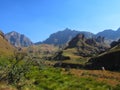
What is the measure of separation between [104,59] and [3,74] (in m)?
68.2

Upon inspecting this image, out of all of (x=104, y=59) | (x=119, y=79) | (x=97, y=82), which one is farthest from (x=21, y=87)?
(x=104, y=59)

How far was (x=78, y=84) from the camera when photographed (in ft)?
76.7

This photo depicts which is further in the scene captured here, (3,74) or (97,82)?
(97,82)

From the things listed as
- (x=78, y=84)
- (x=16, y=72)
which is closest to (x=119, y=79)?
(x=78, y=84)

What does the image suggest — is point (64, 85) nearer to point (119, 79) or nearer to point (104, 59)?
point (119, 79)

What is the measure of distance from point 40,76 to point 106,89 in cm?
694

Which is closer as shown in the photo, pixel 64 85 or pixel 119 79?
pixel 64 85

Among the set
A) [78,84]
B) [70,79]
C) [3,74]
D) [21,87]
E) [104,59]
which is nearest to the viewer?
[21,87]

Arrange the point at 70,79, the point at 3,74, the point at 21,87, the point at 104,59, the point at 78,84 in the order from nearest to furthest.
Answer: the point at 21,87, the point at 3,74, the point at 78,84, the point at 70,79, the point at 104,59

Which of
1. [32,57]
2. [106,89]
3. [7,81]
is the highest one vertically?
[32,57]

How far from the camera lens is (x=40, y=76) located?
87.1 feet

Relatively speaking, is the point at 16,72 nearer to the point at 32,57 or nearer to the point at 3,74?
the point at 3,74

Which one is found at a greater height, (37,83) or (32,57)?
(32,57)

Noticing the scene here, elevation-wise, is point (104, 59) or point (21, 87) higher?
point (104, 59)
